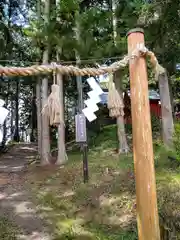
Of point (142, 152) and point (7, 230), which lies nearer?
point (142, 152)

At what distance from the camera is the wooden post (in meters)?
2.12

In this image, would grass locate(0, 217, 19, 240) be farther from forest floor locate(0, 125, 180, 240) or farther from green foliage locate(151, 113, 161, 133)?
green foliage locate(151, 113, 161, 133)

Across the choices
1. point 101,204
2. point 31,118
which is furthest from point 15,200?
point 31,118

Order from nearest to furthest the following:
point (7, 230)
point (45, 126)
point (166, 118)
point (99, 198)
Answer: point (7, 230), point (99, 198), point (166, 118), point (45, 126)

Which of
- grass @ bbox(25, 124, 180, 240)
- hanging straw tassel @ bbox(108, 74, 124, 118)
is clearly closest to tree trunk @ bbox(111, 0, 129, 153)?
grass @ bbox(25, 124, 180, 240)

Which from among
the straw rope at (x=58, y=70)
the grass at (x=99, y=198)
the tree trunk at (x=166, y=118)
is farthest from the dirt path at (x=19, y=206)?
the tree trunk at (x=166, y=118)

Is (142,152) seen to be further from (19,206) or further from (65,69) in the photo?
(19,206)

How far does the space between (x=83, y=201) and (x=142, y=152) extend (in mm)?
3912

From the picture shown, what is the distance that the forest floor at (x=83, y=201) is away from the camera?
462 centimetres

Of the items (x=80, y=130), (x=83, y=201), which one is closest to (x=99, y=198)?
(x=83, y=201)

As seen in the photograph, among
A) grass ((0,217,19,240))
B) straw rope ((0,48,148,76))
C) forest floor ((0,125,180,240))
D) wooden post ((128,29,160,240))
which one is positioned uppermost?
straw rope ((0,48,148,76))

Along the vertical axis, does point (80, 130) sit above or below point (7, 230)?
above

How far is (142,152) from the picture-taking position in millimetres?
2182

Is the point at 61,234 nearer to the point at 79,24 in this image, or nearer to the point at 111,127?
the point at 79,24
